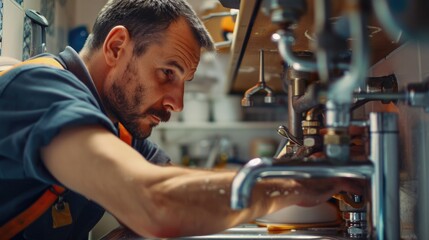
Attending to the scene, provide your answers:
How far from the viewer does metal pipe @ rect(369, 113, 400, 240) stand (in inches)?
23.9

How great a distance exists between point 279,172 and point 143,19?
55cm

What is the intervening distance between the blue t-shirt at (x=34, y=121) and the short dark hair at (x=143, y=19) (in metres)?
0.14

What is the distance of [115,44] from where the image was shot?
100 centimetres

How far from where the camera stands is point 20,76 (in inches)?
28.7

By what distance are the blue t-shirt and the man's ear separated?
4.1 inches

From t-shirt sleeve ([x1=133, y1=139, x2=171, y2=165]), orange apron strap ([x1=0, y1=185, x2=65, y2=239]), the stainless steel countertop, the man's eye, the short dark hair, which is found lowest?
the stainless steel countertop

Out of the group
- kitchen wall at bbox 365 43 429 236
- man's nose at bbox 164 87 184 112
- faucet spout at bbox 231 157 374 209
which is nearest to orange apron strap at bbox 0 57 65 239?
man's nose at bbox 164 87 184 112

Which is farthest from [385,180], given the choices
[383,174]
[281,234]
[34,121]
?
[34,121]

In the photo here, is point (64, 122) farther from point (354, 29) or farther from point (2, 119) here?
point (354, 29)

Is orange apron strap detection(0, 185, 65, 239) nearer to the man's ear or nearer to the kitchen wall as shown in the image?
the man's ear

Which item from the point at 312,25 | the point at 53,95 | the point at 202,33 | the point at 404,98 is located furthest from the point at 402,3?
the point at 202,33

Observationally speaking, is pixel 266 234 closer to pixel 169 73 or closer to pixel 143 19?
pixel 169 73

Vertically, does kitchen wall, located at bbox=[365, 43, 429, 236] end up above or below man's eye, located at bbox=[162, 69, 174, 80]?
below

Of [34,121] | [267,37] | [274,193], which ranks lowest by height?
[274,193]
